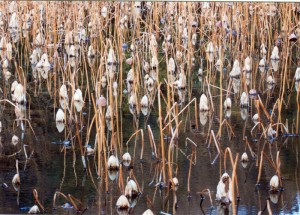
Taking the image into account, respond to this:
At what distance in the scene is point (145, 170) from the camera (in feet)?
7.20

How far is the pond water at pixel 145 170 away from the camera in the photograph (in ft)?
6.65

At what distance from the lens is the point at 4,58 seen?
2727mm

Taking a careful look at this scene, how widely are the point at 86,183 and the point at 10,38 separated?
90cm

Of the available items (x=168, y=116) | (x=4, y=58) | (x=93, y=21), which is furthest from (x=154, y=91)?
(x=4, y=58)

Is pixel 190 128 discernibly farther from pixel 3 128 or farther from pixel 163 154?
pixel 3 128

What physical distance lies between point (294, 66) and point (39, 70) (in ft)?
2.86

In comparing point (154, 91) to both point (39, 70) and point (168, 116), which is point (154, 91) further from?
point (39, 70)

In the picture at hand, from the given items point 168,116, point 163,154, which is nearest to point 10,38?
point 168,116

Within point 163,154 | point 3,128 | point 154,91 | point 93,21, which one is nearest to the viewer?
point 163,154

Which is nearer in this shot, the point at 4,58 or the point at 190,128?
the point at 190,128

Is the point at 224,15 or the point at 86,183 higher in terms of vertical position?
the point at 224,15

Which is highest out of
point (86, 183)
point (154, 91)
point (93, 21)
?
point (93, 21)

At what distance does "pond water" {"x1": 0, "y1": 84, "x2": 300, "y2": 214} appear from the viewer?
6.65 feet

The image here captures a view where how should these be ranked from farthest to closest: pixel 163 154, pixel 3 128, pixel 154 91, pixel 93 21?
pixel 93 21
pixel 154 91
pixel 3 128
pixel 163 154
